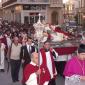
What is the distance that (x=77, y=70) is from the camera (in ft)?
23.2

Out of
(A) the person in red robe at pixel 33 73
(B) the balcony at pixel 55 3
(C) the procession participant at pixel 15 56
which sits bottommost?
(C) the procession participant at pixel 15 56

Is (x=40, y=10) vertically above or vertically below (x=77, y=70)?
above

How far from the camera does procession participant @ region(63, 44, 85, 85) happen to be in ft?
22.7

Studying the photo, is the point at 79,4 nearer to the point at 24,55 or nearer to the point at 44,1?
the point at 44,1

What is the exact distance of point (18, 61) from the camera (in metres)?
14.0

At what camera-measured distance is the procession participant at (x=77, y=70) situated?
692 cm

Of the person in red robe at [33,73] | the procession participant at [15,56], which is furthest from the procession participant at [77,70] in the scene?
the procession participant at [15,56]

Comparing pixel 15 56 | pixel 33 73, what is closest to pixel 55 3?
pixel 15 56

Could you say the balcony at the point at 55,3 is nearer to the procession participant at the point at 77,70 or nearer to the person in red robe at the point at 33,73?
the person in red robe at the point at 33,73

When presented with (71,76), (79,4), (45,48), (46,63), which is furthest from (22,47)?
(79,4)

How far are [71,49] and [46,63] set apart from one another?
4.04m

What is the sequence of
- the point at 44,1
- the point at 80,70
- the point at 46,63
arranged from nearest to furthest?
the point at 80,70 → the point at 46,63 → the point at 44,1

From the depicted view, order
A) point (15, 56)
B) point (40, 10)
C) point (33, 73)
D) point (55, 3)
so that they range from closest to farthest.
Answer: point (33, 73)
point (15, 56)
point (40, 10)
point (55, 3)

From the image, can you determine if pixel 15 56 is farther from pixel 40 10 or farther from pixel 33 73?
pixel 40 10
